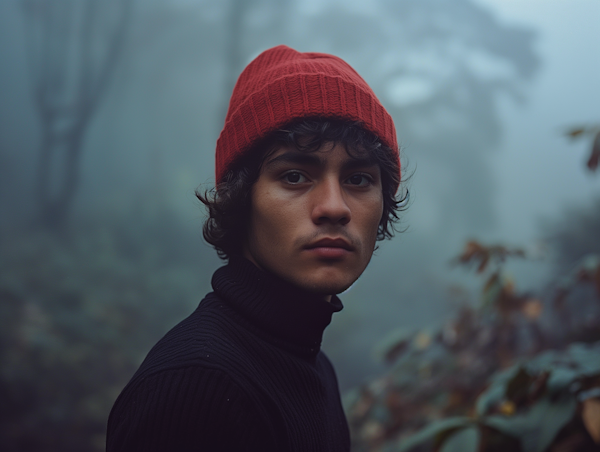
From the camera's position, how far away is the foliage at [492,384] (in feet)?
3.78

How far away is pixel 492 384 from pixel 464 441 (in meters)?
0.38

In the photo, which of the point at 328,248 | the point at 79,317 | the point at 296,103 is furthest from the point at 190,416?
the point at 79,317

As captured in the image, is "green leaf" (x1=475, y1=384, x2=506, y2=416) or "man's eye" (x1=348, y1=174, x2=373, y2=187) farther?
"green leaf" (x1=475, y1=384, x2=506, y2=416)

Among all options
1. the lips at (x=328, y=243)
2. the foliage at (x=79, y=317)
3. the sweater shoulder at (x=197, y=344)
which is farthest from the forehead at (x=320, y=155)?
the foliage at (x=79, y=317)

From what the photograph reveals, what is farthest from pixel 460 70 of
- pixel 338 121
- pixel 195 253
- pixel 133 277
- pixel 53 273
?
pixel 338 121

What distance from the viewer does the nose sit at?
2.62ft

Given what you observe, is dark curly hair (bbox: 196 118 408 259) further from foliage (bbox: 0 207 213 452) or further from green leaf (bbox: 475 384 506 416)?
foliage (bbox: 0 207 213 452)

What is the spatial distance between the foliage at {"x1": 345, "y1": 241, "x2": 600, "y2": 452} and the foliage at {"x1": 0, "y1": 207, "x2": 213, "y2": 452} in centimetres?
248

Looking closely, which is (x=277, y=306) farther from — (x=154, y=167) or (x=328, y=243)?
(x=154, y=167)

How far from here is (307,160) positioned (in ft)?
2.73

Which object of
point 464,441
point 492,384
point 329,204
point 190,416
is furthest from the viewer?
point 492,384

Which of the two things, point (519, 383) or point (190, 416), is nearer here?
point (190, 416)

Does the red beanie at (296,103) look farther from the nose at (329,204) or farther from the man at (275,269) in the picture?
the nose at (329,204)

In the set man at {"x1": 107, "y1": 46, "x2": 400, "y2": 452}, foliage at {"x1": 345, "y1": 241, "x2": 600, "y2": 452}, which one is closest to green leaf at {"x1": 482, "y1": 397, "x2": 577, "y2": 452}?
foliage at {"x1": 345, "y1": 241, "x2": 600, "y2": 452}
